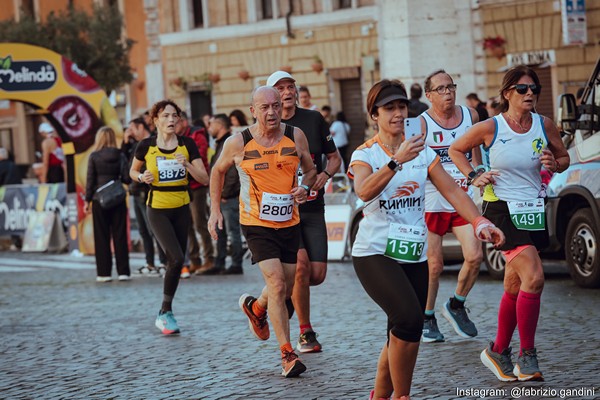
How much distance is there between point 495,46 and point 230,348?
21.7 metres

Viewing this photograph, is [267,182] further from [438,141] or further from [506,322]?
[506,322]

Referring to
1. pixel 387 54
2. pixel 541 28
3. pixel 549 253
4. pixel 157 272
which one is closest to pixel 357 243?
pixel 549 253

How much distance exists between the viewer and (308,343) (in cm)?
1037

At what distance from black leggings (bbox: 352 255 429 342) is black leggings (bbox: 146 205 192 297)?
472 cm

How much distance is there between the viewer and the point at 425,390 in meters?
8.30

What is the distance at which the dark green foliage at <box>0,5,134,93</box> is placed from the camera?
159 feet

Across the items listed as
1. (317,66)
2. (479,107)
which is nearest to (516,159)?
(479,107)

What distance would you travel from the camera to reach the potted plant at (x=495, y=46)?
3150 cm

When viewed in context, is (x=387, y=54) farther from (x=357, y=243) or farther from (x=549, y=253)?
(x=357, y=243)

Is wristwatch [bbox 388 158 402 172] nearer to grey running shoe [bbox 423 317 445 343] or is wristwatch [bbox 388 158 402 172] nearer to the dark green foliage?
grey running shoe [bbox 423 317 445 343]

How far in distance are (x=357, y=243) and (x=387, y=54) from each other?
72.8 ft

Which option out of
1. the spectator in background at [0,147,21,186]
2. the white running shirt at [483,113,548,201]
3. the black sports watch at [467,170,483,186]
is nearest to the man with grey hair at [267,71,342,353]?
the black sports watch at [467,170,483,186]

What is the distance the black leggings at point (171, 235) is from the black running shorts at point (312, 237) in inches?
79.8

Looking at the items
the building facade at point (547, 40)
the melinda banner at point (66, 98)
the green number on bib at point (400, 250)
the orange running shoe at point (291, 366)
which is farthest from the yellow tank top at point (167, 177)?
the building facade at point (547, 40)
